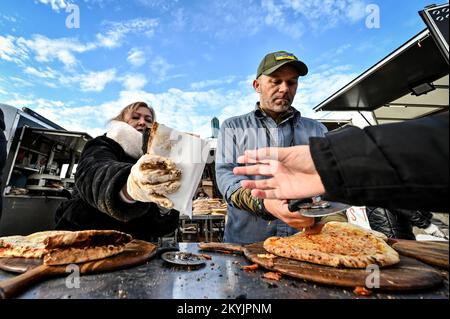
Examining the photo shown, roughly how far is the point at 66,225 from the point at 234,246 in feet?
5.15

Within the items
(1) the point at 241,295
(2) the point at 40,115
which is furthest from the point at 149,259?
(2) the point at 40,115

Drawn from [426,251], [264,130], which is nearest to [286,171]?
[426,251]

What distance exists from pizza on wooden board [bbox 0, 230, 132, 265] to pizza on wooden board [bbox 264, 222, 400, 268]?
1039 mm

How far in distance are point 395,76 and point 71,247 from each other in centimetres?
455

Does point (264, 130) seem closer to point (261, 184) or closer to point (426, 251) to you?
point (261, 184)

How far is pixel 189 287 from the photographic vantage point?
40.8 inches

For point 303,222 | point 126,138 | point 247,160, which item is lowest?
point 303,222

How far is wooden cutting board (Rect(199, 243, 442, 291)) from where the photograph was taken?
1018mm

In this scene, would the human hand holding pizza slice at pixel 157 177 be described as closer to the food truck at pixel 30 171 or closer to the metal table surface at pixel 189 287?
the metal table surface at pixel 189 287

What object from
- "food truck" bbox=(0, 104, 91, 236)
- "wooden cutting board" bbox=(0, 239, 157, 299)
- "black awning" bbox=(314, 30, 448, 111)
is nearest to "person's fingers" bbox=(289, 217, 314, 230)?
"wooden cutting board" bbox=(0, 239, 157, 299)

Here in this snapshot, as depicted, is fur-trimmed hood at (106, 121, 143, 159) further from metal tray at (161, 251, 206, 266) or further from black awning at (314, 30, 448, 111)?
black awning at (314, 30, 448, 111)

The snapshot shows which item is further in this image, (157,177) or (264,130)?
(264,130)
